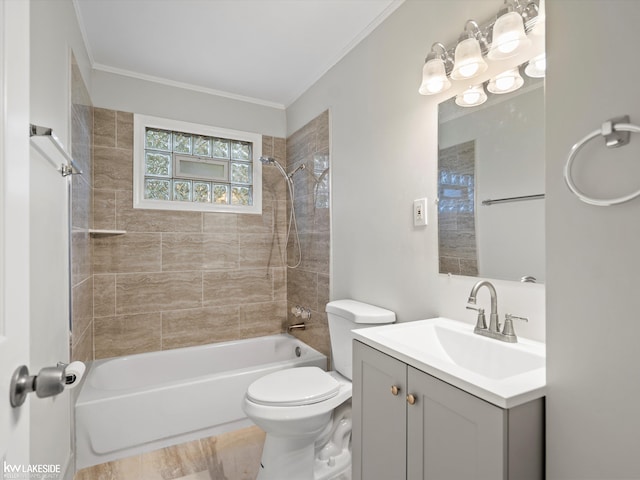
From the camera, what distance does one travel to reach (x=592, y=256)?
2.35 ft

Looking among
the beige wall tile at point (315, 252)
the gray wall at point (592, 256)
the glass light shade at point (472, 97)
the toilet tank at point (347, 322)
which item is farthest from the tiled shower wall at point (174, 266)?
the gray wall at point (592, 256)

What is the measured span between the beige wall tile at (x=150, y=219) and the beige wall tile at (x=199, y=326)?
68cm

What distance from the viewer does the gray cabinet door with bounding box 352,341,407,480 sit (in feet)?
3.48

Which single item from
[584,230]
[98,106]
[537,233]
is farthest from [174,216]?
[584,230]

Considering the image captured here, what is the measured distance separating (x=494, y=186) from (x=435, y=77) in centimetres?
53

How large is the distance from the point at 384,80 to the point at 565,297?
1489mm

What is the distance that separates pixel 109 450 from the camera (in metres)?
1.85

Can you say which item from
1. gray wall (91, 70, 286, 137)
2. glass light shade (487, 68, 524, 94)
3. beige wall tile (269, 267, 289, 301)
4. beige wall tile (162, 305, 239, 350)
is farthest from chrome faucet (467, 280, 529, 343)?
gray wall (91, 70, 286, 137)

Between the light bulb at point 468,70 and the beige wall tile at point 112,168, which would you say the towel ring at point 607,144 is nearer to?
the light bulb at point 468,70

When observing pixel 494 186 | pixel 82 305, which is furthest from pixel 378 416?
pixel 82 305

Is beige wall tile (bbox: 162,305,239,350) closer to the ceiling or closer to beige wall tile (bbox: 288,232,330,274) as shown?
beige wall tile (bbox: 288,232,330,274)

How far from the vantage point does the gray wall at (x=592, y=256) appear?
2.15ft

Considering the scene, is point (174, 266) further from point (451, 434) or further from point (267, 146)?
point (451, 434)

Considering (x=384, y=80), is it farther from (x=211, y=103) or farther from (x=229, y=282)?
(x=229, y=282)
